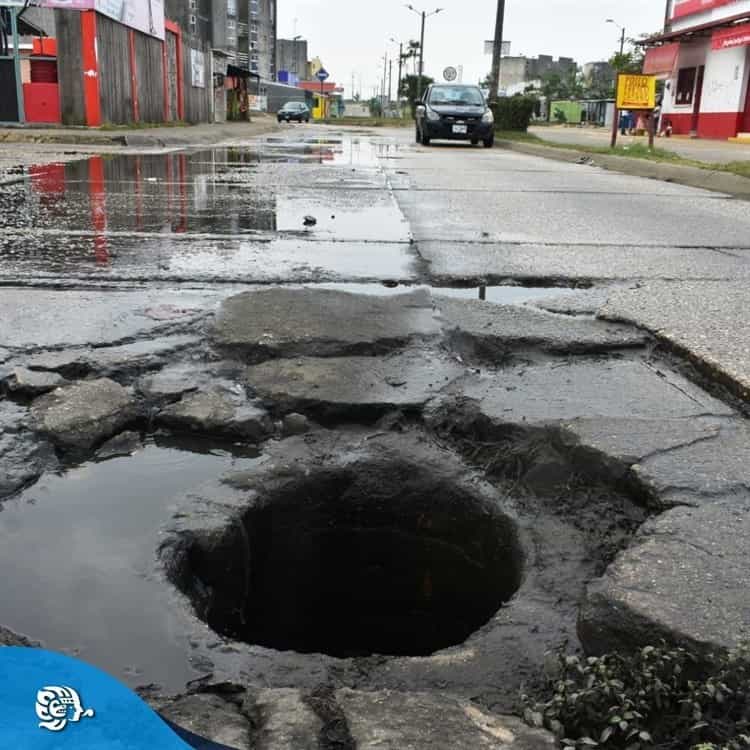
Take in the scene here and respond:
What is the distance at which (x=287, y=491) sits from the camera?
2084mm

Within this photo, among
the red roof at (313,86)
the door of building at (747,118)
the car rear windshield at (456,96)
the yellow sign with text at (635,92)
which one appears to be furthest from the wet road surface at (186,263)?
the red roof at (313,86)

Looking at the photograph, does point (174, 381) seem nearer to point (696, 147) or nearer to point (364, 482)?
point (364, 482)

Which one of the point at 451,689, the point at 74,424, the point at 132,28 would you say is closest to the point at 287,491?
the point at 74,424

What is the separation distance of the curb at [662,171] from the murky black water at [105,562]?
8.60 m

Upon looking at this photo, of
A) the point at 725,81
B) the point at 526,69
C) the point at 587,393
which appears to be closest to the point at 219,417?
the point at 587,393

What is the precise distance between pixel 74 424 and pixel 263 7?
90324mm

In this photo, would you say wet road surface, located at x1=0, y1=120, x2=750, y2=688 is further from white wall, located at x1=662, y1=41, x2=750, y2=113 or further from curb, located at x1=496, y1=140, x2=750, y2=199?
white wall, located at x1=662, y1=41, x2=750, y2=113

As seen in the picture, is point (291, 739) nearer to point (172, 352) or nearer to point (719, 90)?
point (172, 352)

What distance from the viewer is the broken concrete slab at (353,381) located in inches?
95.7

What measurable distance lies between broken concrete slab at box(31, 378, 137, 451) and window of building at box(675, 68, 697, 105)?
33736 mm

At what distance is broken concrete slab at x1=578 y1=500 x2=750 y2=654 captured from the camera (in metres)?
1.33

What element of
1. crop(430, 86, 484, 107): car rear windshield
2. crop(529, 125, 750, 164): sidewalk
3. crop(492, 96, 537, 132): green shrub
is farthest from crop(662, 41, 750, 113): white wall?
crop(430, 86, 484, 107): car rear windshield

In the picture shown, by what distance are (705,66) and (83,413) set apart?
107ft

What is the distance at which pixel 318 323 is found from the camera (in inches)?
121
